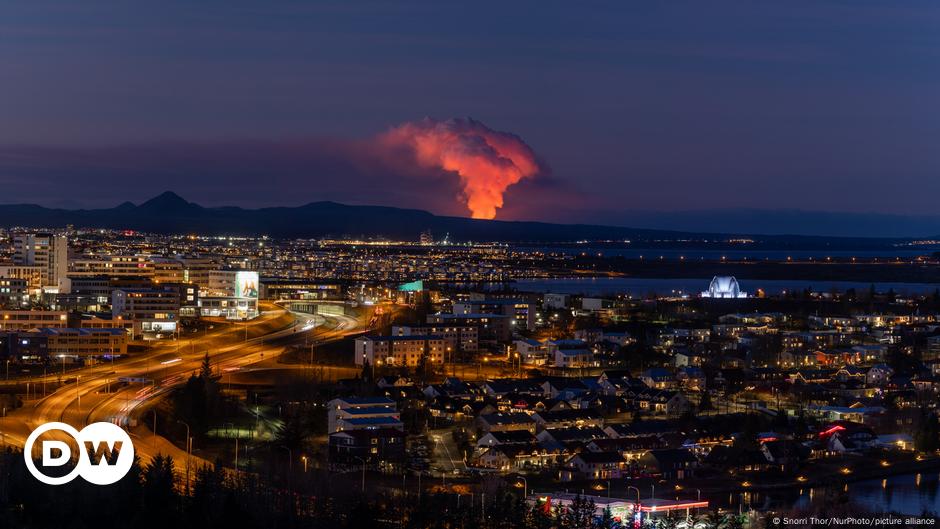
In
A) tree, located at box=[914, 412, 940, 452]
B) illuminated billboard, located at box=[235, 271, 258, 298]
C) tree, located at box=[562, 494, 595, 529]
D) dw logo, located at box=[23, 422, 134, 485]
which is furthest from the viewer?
illuminated billboard, located at box=[235, 271, 258, 298]

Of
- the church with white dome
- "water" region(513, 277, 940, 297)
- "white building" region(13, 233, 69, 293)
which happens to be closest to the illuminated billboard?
"white building" region(13, 233, 69, 293)

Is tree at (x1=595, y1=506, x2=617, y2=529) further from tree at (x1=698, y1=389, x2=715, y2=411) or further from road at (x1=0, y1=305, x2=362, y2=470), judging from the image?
tree at (x1=698, y1=389, x2=715, y2=411)

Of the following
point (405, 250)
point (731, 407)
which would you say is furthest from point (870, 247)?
point (731, 407)

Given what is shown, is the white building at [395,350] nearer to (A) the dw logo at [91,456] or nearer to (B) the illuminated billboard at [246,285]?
(A) the dw logo at [91,456]

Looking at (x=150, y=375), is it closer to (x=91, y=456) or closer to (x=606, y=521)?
(x=91, y=456)

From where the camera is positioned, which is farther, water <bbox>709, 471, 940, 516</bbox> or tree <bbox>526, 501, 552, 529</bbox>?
water <bbox>709, 471, 940, 516</bbox>

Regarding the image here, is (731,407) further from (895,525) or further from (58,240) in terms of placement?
(58,240)

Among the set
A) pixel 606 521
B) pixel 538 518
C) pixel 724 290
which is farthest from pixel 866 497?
pixel 724 290
